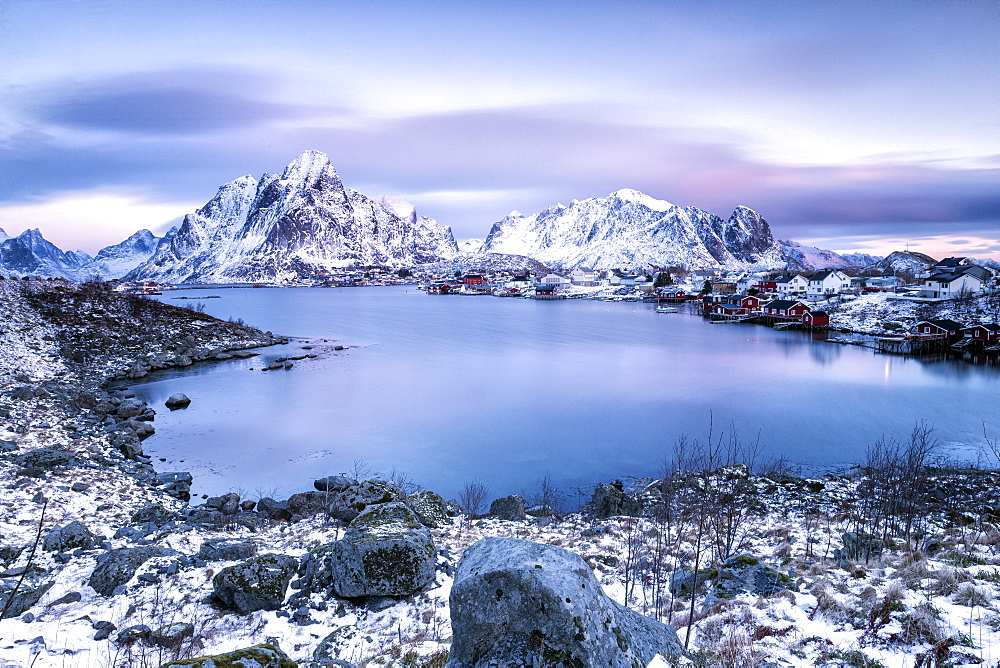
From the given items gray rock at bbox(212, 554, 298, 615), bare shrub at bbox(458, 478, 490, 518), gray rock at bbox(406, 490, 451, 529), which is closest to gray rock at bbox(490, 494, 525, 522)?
bare shrub at bbox(458, 478, 490, 518)

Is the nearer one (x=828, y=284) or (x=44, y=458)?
(x=44, y=458)

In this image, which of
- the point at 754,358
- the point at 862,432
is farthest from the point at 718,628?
the point at 754,358

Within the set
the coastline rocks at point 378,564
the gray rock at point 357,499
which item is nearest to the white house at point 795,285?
the gray rock at point 357,499

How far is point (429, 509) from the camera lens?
11.4 m

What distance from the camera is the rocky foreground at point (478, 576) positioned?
323 centimetres

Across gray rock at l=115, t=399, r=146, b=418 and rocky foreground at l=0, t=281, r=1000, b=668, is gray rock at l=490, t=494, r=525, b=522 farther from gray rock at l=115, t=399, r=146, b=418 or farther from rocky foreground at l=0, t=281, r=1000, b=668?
gray rock at l=115, t=399, r=146, b=418

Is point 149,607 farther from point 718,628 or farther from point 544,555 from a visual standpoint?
point 718,628

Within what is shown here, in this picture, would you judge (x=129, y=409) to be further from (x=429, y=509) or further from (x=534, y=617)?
(x=534, y=617)

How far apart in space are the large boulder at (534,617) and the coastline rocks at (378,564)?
139 inches

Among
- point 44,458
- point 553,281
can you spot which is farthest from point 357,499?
point 553,281

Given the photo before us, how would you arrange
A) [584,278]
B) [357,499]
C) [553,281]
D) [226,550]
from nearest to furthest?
[226,550] → [357,499] → [553,281] → [584,278]

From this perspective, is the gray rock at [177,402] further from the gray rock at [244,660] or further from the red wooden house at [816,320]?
the red wooden house at [816,320]

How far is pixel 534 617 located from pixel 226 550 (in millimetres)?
6904

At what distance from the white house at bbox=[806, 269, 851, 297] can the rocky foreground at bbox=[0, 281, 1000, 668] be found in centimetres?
7931
